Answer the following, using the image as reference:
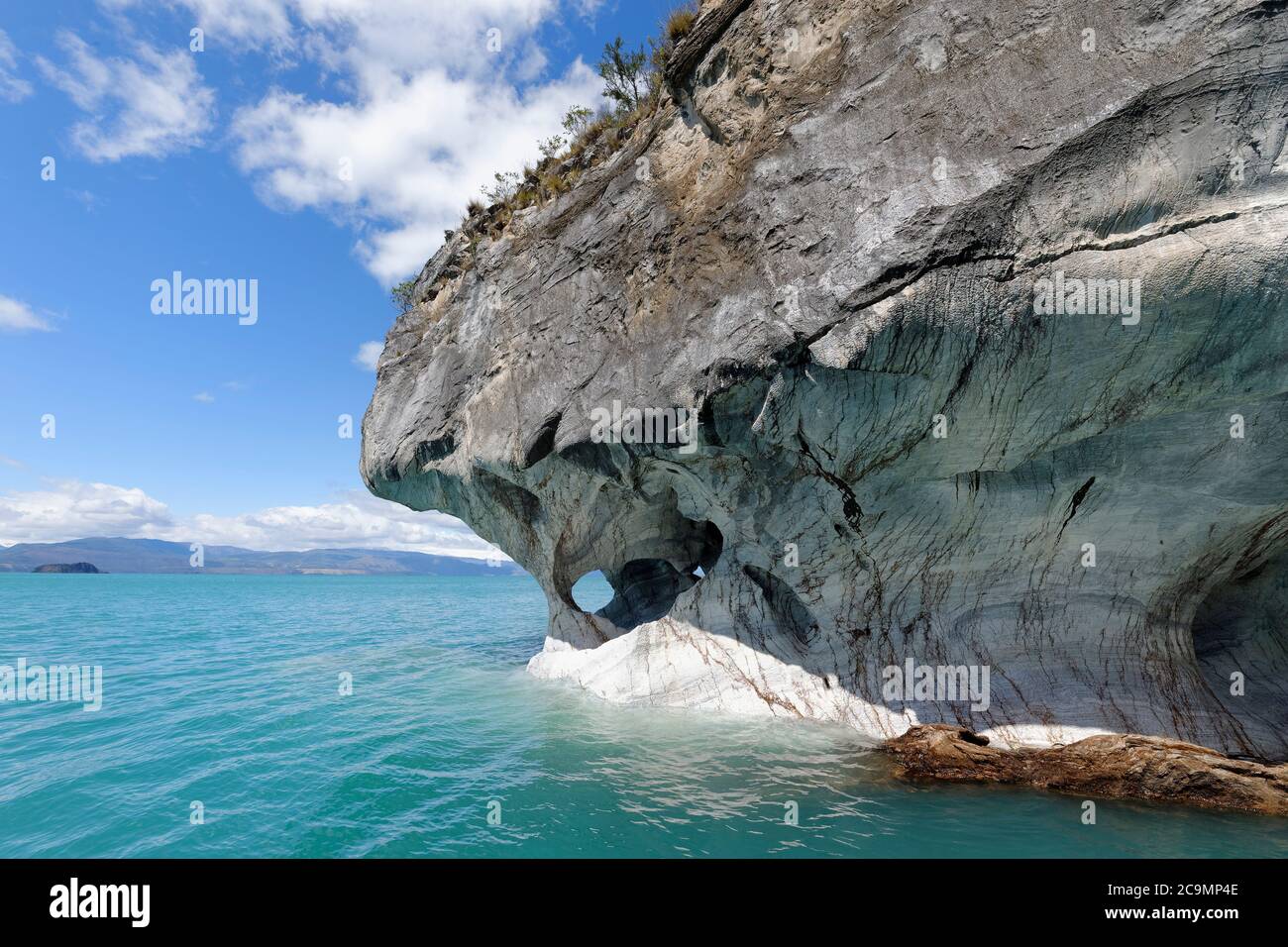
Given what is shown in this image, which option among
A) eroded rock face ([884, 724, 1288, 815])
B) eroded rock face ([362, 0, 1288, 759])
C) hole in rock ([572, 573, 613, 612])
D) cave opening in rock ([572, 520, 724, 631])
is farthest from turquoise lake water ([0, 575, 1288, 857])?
hole in rock ([572, 573, 613, 612])

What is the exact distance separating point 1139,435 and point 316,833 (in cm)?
1146

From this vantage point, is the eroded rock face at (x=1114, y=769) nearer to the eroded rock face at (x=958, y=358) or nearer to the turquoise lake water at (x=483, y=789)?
the turquoise lake water at (x=483, y=789)

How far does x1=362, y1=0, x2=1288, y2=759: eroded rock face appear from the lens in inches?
272

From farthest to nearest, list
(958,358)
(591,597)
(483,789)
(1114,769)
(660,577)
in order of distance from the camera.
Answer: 1. (591,597)
2. (660,577)
3. (483,789)
4. (958,358)
5. (1114,769)

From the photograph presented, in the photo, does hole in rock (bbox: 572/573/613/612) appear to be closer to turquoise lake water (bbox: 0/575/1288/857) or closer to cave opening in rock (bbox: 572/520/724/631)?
cave opening in rock (bbox: 572/520/724/631)

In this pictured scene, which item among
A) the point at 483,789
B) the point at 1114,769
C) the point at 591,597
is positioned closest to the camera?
the point at 1114,769

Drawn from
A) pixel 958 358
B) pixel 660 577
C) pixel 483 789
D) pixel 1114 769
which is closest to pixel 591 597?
pixel 660 577

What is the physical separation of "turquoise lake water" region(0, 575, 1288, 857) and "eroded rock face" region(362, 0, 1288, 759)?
5.28ft

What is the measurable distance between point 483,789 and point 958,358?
8697 millimetres

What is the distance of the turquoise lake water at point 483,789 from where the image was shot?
22.7 feet

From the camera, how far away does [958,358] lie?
314 inches

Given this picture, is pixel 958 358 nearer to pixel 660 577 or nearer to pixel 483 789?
pixel 483 789

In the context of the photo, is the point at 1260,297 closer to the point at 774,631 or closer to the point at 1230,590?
the point at 1230,590

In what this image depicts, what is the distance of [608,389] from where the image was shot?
37.4ft
